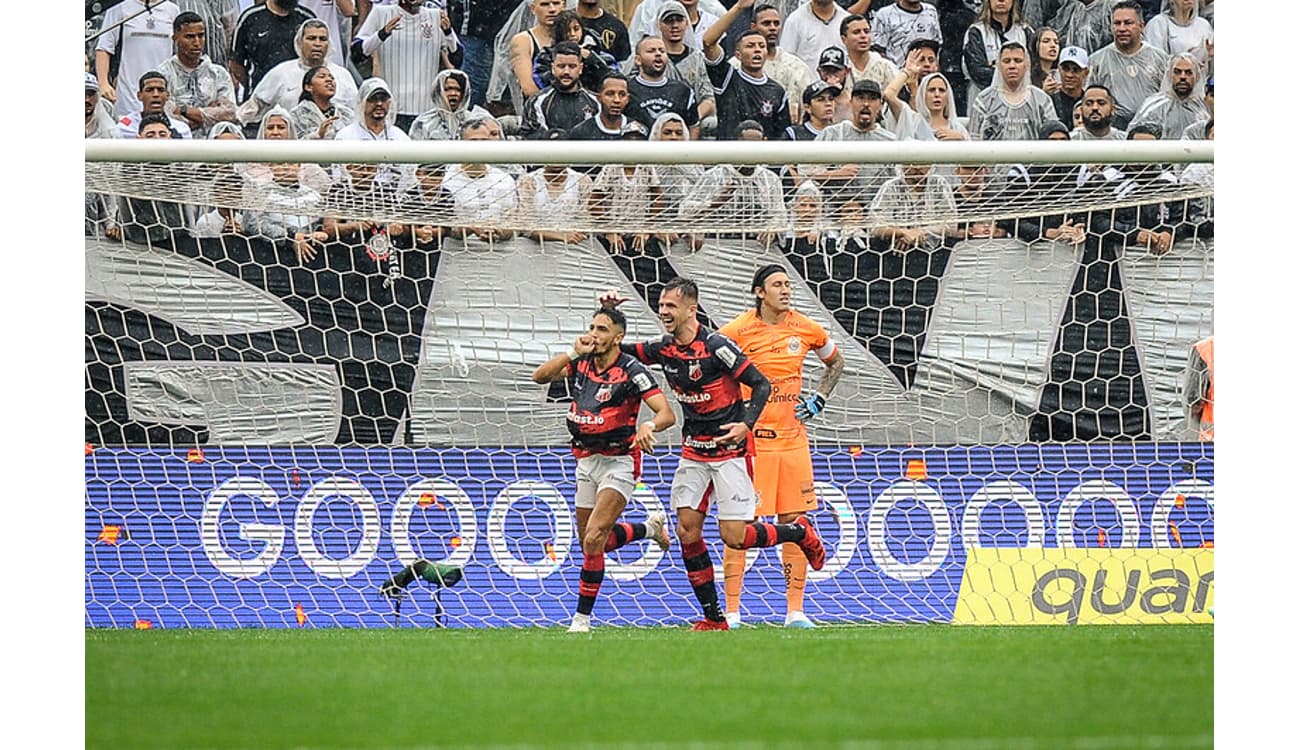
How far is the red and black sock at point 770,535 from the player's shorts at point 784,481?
10.7 inches

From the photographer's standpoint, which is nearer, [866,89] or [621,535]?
[621,535]

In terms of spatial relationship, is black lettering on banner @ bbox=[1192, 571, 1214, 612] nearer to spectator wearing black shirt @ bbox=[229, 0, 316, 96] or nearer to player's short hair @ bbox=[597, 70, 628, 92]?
player's short hair @ bbox=[597, 70, 628, 92]

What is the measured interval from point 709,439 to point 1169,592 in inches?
99.3

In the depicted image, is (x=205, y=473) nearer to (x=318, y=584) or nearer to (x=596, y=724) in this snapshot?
(x=318, y=584)

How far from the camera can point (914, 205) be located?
25.7 feet

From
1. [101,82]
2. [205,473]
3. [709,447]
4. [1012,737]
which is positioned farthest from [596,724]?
[101,82]

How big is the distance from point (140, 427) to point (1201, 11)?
24.5 feet

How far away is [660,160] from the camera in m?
5.92

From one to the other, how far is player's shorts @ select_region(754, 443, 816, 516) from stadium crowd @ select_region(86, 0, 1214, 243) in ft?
8.05

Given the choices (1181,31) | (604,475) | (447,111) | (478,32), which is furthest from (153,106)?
(1181,31)

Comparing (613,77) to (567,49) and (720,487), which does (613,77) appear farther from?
(720,487)

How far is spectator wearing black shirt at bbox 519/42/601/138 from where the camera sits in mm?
9367

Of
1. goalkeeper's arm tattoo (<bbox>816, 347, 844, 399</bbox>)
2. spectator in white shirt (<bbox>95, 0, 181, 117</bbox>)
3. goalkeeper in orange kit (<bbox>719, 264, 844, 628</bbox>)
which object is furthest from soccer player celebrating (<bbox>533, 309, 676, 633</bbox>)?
spectator in white shirt (<bbox>95, 0, 181, 117</bbox>)

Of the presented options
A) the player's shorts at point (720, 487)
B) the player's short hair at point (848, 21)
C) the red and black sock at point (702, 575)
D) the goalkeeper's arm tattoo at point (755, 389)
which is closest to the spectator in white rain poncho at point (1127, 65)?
the player's short hair at point (848, 21)
